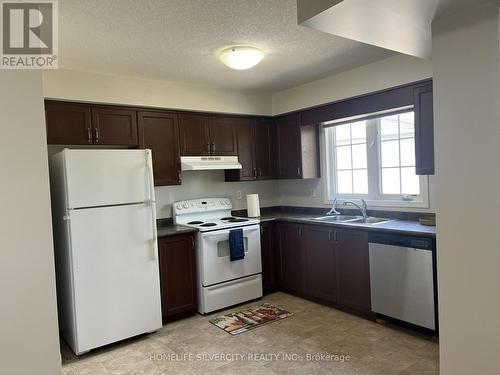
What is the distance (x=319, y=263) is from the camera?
3836 millimetres

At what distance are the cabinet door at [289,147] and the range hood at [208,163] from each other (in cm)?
62

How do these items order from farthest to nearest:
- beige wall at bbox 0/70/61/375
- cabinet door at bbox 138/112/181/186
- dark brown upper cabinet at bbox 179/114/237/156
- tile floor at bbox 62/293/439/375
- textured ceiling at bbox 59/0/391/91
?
dark brown upper cabinet at bbox 179/114/237/156 → cabinet door at bbox 138/112/181/186 → tile floor at bbox 62/293/439/375 → textured ceiling at bbox 59/0/391/91 → beige wall at bbox 0/70/61/375

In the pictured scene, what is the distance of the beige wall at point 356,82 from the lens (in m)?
3.17

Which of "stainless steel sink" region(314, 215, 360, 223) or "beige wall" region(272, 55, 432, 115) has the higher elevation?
"beige wall" region(272, 55, 432, 115)

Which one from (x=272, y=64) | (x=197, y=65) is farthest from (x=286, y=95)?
(x=197, y=65)

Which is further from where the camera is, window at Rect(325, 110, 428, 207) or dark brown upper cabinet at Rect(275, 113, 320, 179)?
dark brown upper cabinet at Rect(275, 113, 320, 179)

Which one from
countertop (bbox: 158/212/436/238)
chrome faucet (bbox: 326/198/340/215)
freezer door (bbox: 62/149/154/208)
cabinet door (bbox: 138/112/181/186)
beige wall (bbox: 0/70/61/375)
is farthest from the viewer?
chrome faucet (bbox: 326/198/340/215)

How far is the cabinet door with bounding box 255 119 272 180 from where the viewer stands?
4.61 metres

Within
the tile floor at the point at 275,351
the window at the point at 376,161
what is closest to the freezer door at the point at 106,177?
the tile floor at the point at 275,351

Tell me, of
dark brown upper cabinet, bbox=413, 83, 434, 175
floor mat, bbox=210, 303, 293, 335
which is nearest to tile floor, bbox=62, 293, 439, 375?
floor mat, bbox=210, 303, 293, 335

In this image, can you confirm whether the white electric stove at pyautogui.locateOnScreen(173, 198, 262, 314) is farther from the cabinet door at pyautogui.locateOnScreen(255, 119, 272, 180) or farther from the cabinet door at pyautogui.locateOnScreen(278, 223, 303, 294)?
the cabinet door at pyautogui.locateOnScreen(255, 119, 272, 180)

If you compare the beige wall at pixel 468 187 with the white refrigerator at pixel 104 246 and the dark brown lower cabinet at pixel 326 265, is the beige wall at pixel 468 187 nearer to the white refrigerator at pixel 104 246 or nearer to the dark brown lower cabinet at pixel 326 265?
the dark brown lower cabinet at pixel 326 265

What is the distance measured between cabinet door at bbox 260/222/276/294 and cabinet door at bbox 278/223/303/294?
94mm

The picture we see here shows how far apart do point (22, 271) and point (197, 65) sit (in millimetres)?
2231
